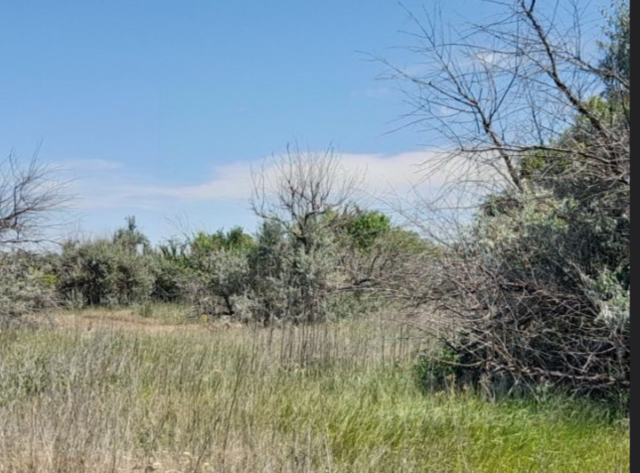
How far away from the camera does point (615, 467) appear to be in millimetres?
3094

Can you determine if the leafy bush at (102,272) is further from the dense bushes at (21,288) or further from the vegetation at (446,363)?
the vegetation at (446,363)

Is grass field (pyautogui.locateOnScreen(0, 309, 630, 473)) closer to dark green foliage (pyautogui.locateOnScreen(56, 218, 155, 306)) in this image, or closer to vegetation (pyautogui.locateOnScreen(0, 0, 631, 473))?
vegetation (pyautogui.locateOnScreen(0, 0, 631, 473))

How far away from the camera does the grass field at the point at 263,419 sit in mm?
3008

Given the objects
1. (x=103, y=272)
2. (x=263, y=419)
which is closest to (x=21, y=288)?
(x=103, y=272)

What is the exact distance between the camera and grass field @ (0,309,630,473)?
9.87 feet

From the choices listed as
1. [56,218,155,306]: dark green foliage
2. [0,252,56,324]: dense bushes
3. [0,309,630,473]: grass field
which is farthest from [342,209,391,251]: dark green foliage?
→ [0,309,630,473]: grass field

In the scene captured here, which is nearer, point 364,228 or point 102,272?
point 364,228

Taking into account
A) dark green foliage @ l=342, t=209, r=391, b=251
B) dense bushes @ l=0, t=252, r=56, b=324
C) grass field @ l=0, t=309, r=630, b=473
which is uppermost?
dark green foliage @ l=342, t=209, r=391, b=251

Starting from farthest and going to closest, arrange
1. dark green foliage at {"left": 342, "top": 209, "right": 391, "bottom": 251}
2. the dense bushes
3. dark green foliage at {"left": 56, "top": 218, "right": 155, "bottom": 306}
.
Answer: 1. dark green foliage at {"left": 56, "top": 218, "right": 155, "bottom": 306}
2. dark green foliage at {"left": 342, "top": 209, "right": 391, "bottom": 251}
3. the dense bushes

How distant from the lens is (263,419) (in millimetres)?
3852

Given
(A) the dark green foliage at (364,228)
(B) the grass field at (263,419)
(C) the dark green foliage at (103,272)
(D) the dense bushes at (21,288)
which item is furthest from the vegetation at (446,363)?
(C) the dark green foliage at (103,272)

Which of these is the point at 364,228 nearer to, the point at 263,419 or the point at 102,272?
the point at 102,272

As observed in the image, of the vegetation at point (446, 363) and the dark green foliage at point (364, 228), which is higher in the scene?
the dark green foliage at point (364, 228)

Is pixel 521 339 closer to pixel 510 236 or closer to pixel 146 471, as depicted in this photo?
pixel 510 236
